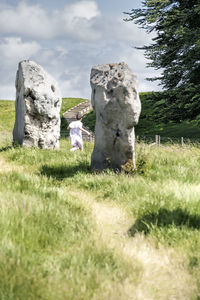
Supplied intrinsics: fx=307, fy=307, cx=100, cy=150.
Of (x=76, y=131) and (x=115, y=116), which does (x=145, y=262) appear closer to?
(x=115, y=116)

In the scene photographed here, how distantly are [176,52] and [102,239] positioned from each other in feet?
56.6

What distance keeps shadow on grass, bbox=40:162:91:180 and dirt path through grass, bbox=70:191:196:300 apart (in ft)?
8.59

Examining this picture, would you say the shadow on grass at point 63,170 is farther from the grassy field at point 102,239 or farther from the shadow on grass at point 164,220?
the shadow on grass at point 164,220

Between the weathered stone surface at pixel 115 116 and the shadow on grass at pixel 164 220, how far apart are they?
97.5 inches

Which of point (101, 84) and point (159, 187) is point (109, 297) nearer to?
point (159, 187)

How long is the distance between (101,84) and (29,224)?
4382mm

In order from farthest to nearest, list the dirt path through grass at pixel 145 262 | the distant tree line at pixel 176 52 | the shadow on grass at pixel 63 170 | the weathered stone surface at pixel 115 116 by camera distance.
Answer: the distant tree line at pixel 176 52 < the shadow on grass at pixel 63 170 < the weathered stone surface at pixel 115 116 < the dirt path through grass at pixel 145 262

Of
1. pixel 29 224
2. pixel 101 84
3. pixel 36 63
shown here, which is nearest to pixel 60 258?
A: pixel 29 224

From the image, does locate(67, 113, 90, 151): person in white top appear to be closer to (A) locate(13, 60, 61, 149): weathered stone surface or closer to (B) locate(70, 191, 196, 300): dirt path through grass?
(A) locate(13, 60, 61, 149): weathered stone surface

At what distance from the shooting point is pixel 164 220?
4.33m

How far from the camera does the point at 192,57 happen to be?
59.1 feet

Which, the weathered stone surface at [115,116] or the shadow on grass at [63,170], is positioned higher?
the weathered stone surface at [115,116]

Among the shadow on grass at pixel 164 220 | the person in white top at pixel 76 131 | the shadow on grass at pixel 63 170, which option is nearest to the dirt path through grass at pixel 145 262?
the shadow on grass at pixel 164 220

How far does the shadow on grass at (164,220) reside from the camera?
4.22 meters
